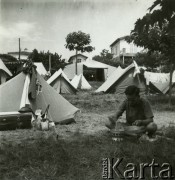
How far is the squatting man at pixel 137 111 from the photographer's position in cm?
548

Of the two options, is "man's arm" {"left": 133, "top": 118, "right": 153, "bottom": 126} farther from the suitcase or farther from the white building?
the white building

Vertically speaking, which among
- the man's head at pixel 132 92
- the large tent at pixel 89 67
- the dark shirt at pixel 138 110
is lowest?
the dark shirt at pixel 138 110

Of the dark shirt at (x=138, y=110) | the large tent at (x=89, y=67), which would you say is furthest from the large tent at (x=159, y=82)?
the large tent at (x=89, y=67)

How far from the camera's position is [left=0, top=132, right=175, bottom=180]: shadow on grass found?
4008 mm

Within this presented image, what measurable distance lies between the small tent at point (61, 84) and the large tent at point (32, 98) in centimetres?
944

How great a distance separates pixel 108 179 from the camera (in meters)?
3.81

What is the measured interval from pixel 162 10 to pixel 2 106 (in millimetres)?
5307

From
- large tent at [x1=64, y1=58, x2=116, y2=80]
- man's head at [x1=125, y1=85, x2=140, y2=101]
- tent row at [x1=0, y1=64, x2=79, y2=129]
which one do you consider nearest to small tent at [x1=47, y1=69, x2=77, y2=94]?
tent row at [x1=0, y1=64, x2=79, y2=129]

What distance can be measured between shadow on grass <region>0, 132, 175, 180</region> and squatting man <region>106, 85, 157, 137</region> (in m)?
0.34

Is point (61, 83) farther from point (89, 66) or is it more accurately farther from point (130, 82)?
point (89, 66)

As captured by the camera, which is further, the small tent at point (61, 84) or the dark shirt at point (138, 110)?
the small tent at point (61, 84)

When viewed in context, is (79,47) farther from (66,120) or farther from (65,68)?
(66,120)

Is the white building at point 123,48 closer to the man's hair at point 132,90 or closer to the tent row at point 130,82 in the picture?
the tent row at point 130,82

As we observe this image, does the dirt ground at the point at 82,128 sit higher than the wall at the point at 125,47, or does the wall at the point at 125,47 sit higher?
the wall at the point at 125,47
